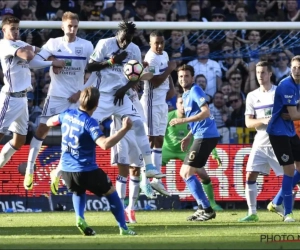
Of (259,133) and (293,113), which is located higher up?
(293,113)

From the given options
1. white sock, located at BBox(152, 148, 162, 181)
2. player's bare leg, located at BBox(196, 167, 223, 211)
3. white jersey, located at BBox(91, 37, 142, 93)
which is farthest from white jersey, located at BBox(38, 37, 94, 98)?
player's bare leg, located at BBox(196, 167, 223, 211)

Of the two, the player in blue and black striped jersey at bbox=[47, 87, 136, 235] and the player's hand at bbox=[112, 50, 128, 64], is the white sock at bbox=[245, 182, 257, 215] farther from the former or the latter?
the player in blue and black striped jersey at bbox=[47, 87, 136, 235]

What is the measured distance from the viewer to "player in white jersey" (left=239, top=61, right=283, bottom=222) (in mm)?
13758

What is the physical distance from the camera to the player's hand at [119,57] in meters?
13.2

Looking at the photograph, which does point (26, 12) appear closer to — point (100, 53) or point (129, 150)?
point (100, 53)

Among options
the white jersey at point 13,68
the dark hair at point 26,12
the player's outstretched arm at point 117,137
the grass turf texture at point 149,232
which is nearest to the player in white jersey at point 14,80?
the white jersey at point 13,68

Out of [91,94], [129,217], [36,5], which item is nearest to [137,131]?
[129,217]

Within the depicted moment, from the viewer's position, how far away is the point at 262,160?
1405 cm

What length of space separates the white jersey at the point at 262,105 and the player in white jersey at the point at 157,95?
169 centimetres

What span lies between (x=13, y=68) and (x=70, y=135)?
11.0 ft

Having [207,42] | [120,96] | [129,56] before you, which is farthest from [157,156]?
[207,42]

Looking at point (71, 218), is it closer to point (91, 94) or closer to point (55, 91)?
point (55, 91)

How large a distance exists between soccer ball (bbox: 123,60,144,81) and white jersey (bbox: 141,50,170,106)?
169 cm

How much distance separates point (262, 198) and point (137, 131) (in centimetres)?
449
